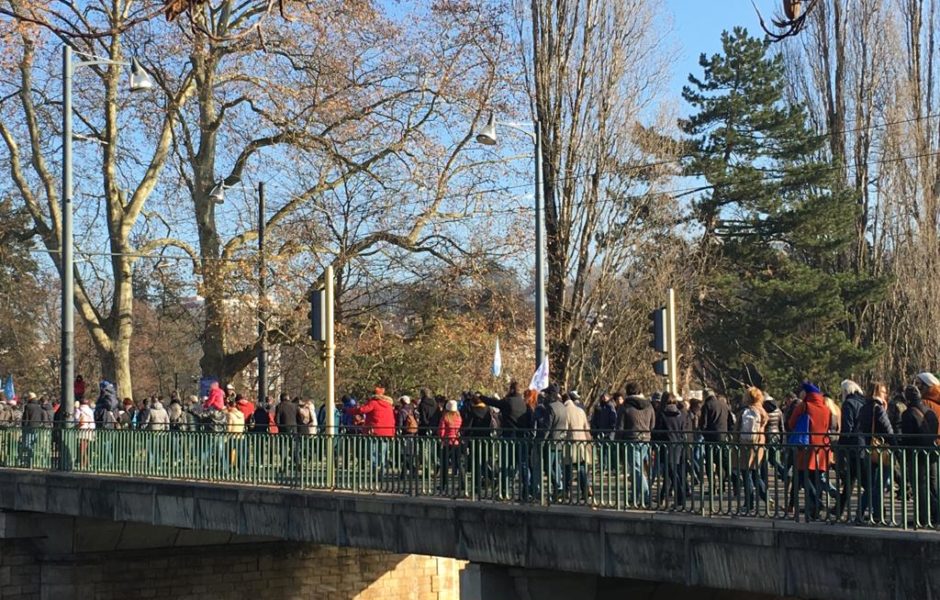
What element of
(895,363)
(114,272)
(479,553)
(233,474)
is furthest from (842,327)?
(479,553)

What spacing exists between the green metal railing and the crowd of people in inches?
0.7

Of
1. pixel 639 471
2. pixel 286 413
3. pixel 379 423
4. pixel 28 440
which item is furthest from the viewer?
pixel 28 440

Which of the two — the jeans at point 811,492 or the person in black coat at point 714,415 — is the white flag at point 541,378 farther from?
the jeans at point 811,492

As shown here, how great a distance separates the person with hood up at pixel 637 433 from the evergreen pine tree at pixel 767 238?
101 ft

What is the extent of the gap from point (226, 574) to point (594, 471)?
13834mm

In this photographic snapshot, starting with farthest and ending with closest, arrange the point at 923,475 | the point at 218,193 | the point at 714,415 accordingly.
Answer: the point at 218,193 → the point at 714,415 → the point at 923,475

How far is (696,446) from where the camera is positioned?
14617 millimetres

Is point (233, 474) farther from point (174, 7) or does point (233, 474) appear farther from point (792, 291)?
point (792, 291)

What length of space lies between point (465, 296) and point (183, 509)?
1373cm

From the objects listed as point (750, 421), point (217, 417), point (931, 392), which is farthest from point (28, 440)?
point (931, 392)

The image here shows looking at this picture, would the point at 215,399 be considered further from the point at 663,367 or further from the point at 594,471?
the point at 594,471

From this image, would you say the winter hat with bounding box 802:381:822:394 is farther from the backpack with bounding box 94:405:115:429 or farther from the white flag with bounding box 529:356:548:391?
the backpack with bounding box 94:405:115:429

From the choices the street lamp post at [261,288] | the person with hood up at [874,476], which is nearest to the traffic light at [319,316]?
the person with hood up at [874,476]

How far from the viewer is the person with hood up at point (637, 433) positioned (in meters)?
15.1
